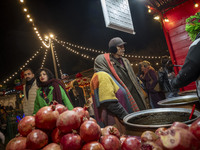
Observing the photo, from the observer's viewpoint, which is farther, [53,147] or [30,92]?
[30,92]

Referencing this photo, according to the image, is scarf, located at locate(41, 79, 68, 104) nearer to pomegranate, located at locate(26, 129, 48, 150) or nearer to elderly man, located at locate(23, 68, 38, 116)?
elderly man, located at locate(23, 68, 38, 116)

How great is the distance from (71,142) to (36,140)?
305 mm

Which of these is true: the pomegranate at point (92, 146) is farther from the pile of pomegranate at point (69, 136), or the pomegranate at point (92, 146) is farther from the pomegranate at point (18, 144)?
the pomegranate at point (18, 144)

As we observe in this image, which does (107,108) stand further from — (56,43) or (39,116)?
(56,43)

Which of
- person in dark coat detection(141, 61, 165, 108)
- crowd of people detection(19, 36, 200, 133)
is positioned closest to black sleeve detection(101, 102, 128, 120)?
crowd of people detection(19, 36, 200, 133)

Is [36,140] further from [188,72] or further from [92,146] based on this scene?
[188,72]

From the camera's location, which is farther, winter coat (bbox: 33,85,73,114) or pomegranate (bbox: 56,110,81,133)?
winter coat (bbox: 33,85,73,114)

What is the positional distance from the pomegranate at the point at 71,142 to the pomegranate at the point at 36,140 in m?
0.21

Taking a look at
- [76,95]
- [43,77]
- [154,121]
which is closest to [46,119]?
[154,121]

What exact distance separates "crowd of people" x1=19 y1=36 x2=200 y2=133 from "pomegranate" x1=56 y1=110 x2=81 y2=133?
409 mm

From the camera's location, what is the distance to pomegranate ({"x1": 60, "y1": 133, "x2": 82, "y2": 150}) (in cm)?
89

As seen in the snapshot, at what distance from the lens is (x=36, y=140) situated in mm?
984

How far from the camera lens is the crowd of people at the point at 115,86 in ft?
6.86

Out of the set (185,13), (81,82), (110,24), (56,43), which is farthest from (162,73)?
(56,43)
